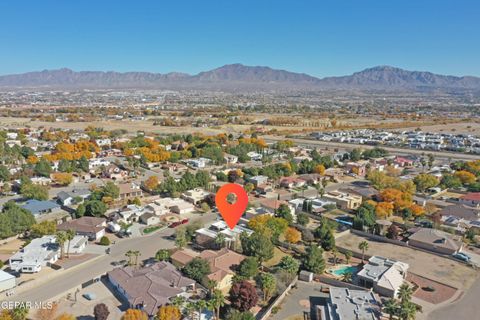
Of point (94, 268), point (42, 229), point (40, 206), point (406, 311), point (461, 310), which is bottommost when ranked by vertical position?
point (94, 268)

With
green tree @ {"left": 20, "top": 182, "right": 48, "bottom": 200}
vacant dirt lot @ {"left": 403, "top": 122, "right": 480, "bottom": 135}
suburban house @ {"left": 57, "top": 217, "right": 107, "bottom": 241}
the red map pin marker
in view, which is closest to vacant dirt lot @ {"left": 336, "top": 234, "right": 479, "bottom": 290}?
the red map pin marker

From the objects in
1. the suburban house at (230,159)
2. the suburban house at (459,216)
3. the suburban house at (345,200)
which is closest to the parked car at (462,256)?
the suburban house at (459,216)

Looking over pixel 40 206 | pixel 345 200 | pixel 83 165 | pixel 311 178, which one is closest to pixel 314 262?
pixel 345 200

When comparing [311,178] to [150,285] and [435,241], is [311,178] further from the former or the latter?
[150,285]

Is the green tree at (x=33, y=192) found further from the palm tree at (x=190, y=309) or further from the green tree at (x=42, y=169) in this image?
the palm tree at (x=190, y=309)

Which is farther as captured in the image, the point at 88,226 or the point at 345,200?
the point at 345,200

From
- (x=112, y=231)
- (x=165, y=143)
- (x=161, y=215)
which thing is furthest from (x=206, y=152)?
(x=112, y=231)

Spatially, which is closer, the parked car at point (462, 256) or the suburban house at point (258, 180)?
the parked car at point (462, 256)
